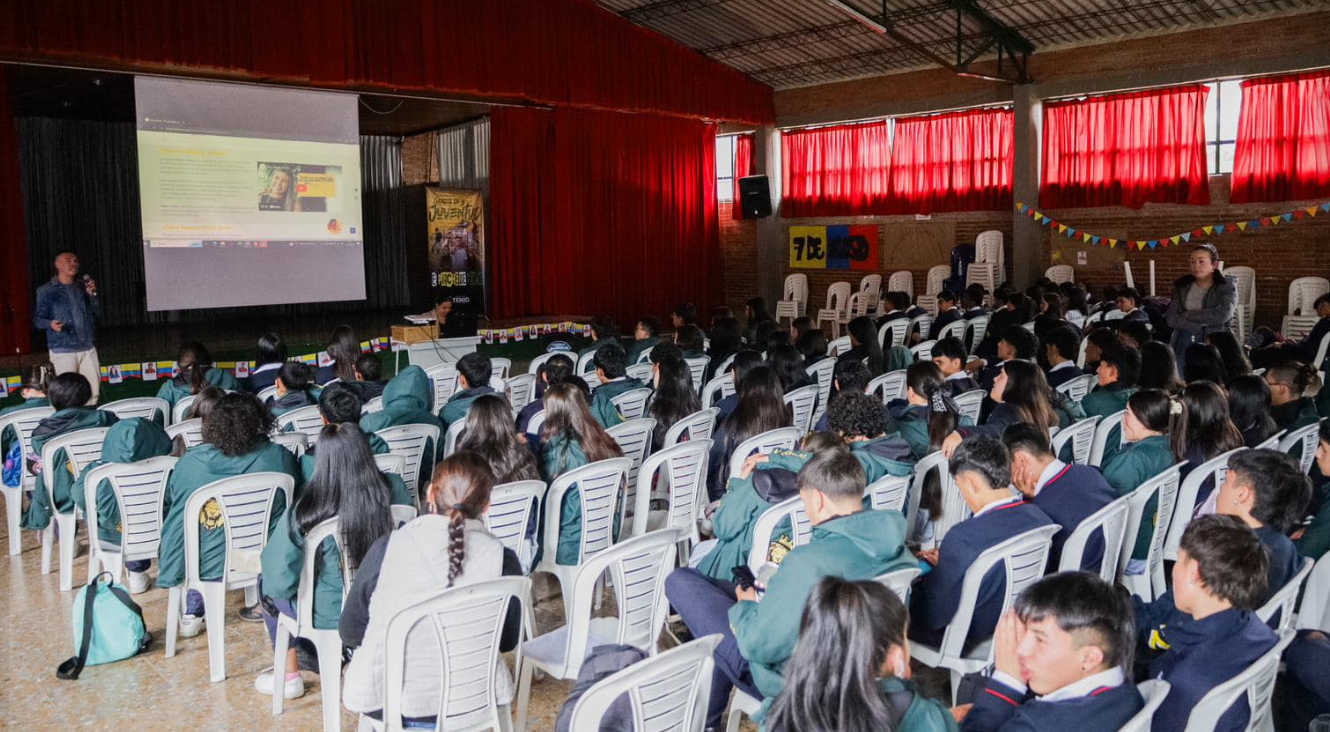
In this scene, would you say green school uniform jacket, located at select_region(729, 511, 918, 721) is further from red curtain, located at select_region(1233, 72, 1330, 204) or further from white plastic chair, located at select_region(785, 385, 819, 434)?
red curtain, located at select_region(1233, 72, 1330, 204)

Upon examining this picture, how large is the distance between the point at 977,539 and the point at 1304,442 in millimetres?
2331

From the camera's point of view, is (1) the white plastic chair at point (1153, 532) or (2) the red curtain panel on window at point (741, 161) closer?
(1) the white plastic chair at point (1153, 532)

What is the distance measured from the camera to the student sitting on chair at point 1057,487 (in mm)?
3281

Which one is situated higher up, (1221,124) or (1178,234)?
(1221,124)

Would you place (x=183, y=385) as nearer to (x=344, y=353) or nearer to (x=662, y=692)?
(x=344, y=353)

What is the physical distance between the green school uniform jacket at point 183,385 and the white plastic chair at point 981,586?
14.3ft

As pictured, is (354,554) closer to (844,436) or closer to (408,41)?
(844,436)

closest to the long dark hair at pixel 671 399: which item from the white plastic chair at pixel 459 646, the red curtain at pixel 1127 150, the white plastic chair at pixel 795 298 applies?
the white plastic chair at pixel 459 646

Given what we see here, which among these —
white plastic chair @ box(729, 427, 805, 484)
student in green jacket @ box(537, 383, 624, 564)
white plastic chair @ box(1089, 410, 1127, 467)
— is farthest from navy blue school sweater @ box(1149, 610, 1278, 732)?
white plastic chair @ box(1089, 410, 1127, 467)

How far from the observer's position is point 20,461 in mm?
5039

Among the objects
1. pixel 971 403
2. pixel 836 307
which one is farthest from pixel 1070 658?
pixel 836 307

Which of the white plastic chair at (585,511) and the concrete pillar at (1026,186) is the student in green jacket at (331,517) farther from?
the concrete pillar at (1026,186)

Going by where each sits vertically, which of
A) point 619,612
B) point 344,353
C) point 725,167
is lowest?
point 619,612

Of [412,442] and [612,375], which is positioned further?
[612,375]
